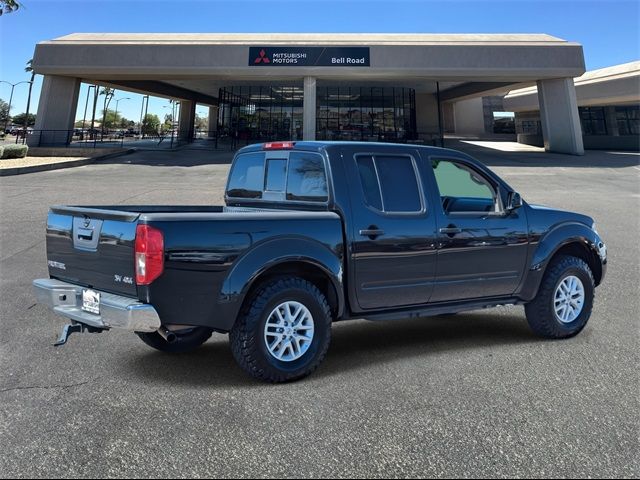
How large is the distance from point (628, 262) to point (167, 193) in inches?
519

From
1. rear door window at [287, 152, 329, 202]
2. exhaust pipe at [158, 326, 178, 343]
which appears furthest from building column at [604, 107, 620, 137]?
exhaust pipe at [158, 326, 178, 343]

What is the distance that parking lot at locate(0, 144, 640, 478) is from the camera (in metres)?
2.78

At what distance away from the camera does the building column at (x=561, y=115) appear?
3275 cm

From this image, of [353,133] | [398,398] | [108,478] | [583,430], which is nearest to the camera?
[108,478]

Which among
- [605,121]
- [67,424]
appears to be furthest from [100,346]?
[605,121]

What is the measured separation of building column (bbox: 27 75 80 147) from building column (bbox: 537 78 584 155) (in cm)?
3210

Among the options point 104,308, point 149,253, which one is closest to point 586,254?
point 149,253

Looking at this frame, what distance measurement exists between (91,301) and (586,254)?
16.3 feet

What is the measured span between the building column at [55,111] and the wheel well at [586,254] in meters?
34.8

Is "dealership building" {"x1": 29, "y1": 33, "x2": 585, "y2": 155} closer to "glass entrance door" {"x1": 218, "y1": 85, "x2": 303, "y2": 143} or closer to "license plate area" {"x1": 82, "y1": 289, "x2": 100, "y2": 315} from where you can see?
"glass entrance door" {"x1": 218, "y1": 85, "x2": 303, "y2": 143}

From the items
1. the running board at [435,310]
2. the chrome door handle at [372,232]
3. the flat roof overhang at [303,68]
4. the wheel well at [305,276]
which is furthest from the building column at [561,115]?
the wheel well at [305,276]

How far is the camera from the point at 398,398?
3.59m

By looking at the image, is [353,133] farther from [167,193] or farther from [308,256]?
[308,256]

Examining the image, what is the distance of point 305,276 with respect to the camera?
413 centimetres
